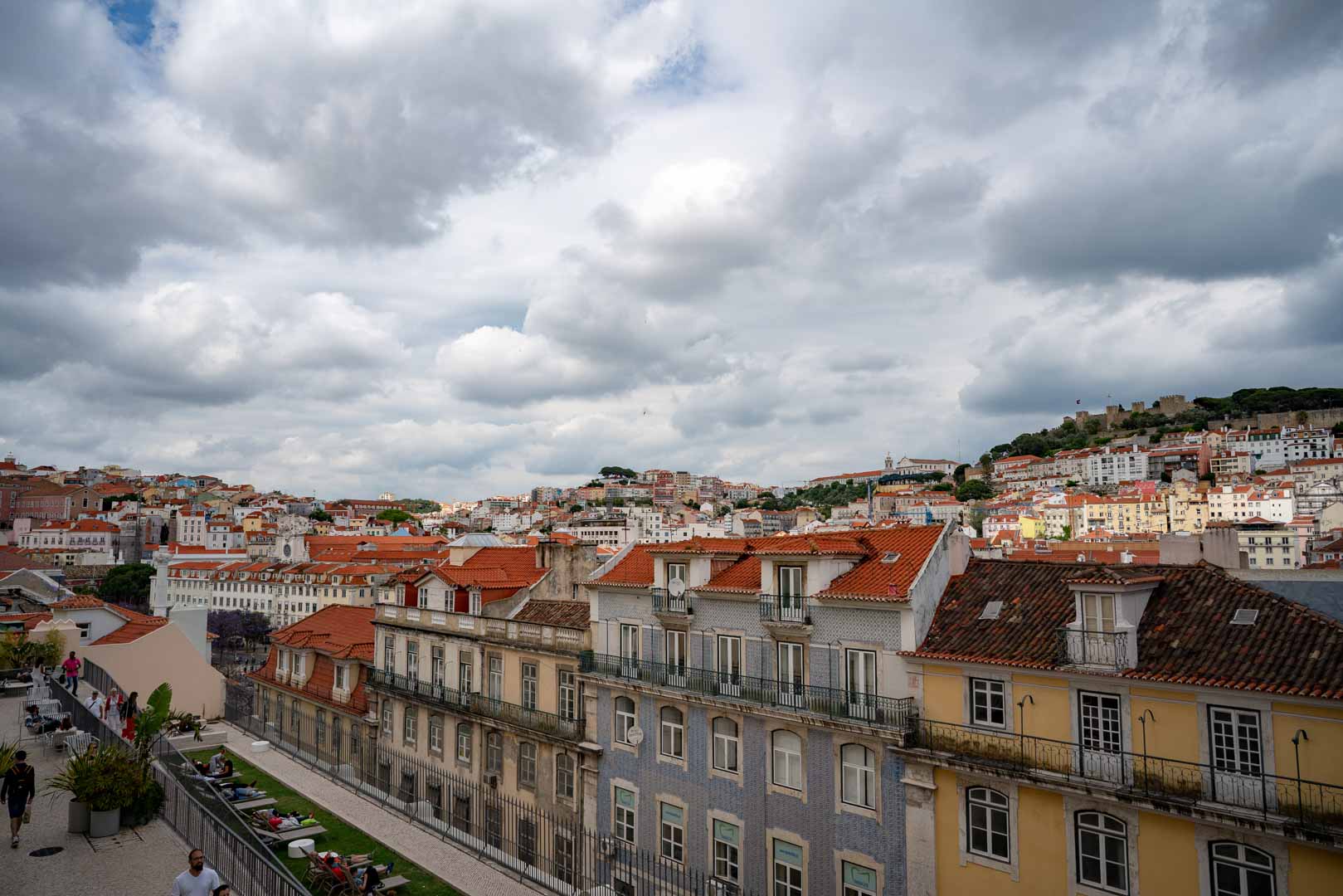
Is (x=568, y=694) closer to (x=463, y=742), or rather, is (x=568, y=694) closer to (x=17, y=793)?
(x=463, y=742)

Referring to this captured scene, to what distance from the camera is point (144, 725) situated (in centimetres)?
1731

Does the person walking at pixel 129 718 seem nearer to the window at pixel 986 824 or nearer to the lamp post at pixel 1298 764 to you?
the window at pixel 986 824

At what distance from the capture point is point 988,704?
17.2 m

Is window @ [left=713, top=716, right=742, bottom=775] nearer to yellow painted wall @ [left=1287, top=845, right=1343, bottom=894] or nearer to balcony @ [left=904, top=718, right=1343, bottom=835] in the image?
balcony @ [left=904, top=718, right=1343, bottom=835]

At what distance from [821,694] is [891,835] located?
331 centimetres

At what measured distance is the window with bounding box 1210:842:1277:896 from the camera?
13562 millimetres

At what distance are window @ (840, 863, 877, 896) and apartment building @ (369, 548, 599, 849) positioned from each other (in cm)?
841

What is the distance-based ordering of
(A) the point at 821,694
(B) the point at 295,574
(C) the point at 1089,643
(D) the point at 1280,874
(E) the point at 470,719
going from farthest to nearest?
(B) the point at 295,574 < (E) the point at 470,719 < (A) the point at 821,694 < (C) the point at 1089,643 < (D) the point at 1280,874

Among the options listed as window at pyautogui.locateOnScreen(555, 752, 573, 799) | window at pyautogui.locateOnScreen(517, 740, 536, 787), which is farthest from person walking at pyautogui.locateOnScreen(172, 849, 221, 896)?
window at pyautogui.locateOnScreen(517, 740, 536, 787)

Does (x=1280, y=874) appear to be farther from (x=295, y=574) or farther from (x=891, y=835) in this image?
(x=295, y=574)

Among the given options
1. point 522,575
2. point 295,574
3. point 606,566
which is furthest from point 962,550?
point 295,574

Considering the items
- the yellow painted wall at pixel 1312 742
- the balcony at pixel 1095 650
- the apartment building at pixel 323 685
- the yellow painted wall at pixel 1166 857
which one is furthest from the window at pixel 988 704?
the apartment building at pixel 323 685

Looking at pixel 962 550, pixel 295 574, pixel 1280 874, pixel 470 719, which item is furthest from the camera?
pixel 295 574

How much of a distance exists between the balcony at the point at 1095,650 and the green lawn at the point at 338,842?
12844 millimetres
